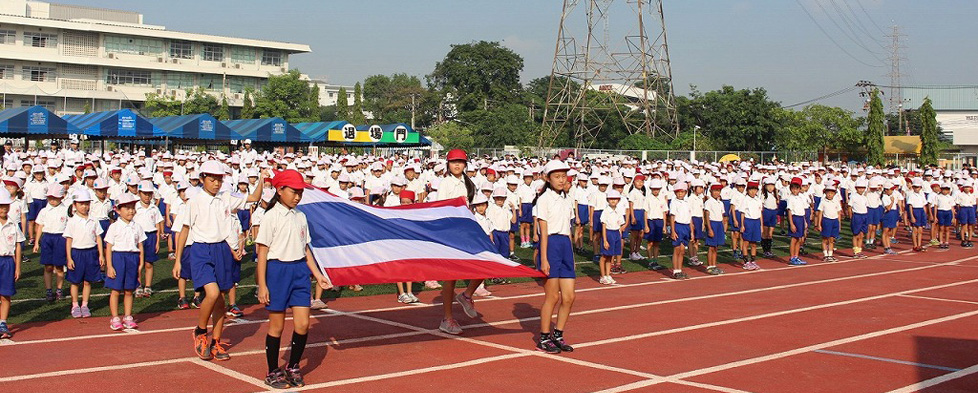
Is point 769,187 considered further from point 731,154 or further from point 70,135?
point 70,135

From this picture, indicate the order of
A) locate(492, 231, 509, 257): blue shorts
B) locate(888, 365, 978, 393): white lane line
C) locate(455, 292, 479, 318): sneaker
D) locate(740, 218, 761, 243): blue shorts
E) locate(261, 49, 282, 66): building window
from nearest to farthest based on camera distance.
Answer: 1. locate(888, 365, 978, 393): white lane line
2. locate(455, 292, 479, 318): sneaker
3. locate(492, 231, 509, 257): blue shorts
4. locate(740, 218, 761, 243): blue shorts
5. locate(261, 49, 282, 66): building window

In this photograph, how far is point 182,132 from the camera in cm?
3709

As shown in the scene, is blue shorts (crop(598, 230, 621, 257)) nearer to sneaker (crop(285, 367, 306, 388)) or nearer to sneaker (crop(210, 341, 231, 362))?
sneaker (crop(210, 341, 231, 362))

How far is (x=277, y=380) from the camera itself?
7.83 metres

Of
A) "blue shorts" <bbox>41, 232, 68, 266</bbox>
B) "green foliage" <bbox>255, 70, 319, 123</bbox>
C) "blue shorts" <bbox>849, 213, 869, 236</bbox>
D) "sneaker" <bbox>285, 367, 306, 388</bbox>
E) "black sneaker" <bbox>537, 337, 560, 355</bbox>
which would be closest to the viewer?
"sneaker" <bbox>285, 367, 306, 388</bbox>

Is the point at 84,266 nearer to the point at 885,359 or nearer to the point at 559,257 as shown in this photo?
the point at 559,257

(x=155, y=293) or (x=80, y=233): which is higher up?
(x=80, y=233)

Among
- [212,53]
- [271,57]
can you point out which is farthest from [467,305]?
[271,57]

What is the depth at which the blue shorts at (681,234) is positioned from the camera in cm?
1638

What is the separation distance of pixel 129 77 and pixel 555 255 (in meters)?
84.9

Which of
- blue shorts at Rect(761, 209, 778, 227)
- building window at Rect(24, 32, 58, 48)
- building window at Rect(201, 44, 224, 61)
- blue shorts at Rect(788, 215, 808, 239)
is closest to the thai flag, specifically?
blue shorts at Rect(788, 215, 808, 239)

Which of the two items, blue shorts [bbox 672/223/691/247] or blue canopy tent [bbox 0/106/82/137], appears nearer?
blue shorts [bbox 672/223/691/247]

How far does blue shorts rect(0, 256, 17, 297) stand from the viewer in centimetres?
1015

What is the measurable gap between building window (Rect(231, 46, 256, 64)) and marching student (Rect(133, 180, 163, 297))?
81928 millimetres
